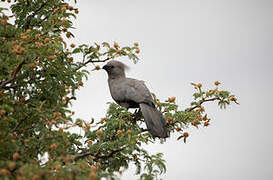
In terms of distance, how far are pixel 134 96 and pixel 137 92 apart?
0.11 meters

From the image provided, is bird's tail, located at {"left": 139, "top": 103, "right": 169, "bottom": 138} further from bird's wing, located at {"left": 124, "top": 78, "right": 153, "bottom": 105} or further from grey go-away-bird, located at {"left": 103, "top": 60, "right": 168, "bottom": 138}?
bird's wing, located at {"left": 124, "top": 78, "right": 153, "bottom": 105}

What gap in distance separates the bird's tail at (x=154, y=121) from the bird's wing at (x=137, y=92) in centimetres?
21

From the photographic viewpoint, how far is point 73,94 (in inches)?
248

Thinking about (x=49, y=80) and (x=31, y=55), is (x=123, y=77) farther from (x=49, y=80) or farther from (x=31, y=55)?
(x=31, y=55)

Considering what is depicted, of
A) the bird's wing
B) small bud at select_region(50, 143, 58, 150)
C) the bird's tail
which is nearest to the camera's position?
small bud at select_region(50, 143, 58, 150)

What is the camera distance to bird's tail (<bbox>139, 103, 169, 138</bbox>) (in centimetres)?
666

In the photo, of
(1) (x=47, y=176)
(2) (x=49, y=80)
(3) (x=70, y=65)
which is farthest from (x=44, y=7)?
(1) (x=47, y=176)

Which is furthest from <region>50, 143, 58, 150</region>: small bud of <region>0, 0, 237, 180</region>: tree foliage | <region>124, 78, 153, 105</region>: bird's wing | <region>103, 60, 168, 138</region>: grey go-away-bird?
<region>124, 78, 153, 105</region>: bird's wing

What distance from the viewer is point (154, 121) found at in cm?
676

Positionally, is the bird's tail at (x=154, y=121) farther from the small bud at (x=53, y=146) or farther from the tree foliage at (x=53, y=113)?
the small bud at (x=53, y=146)

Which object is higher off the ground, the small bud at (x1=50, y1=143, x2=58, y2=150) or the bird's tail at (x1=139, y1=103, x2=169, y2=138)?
the bird's tail at (x1=139, y1=103, x2=169, y2=138)

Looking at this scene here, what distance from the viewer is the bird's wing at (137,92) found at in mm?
7277

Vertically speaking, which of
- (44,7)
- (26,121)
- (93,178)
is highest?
(44,7)

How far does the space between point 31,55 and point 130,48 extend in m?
1.78
